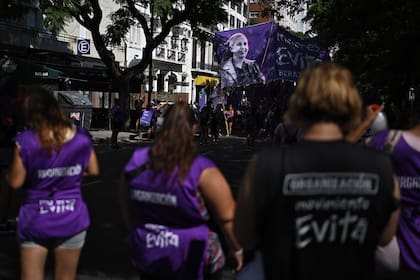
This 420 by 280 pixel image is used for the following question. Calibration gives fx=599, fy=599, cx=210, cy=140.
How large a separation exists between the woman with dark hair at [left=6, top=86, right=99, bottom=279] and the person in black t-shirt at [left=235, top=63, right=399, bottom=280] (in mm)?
1582

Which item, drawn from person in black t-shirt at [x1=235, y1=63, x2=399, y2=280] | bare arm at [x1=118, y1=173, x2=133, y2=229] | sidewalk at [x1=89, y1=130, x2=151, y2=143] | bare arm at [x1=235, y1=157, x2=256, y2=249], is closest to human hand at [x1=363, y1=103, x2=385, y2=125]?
person in black t-shirt at [x1=235, y1=63, x2=399, y2=280]

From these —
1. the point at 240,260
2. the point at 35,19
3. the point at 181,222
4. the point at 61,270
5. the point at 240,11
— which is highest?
the point at 240,11

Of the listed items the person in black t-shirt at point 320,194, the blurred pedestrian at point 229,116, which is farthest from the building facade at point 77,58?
the person in black t-shirt at point 320,194

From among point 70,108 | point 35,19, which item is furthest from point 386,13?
point 35,19

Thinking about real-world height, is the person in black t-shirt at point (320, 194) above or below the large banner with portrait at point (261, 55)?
below

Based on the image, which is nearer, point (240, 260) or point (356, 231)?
point (356, 231)

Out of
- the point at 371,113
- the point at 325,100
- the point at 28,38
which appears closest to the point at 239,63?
the point at 28,38

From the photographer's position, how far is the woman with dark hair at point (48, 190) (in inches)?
139

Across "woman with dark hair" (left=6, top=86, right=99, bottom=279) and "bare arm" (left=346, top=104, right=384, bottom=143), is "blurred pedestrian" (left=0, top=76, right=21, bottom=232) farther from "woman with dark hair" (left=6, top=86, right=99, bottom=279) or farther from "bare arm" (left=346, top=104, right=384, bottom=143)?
"bare arm" (left=346, top=104, right=384, bottom=143)

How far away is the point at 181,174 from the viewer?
2.91 meters

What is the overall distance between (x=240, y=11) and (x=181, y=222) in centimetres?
7626

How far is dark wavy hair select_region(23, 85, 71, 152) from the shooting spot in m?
3.60

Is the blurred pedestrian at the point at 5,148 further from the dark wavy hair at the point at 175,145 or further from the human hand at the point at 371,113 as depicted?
the human hand at the point at 371,113

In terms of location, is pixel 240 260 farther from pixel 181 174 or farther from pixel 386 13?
pixel 386 13
